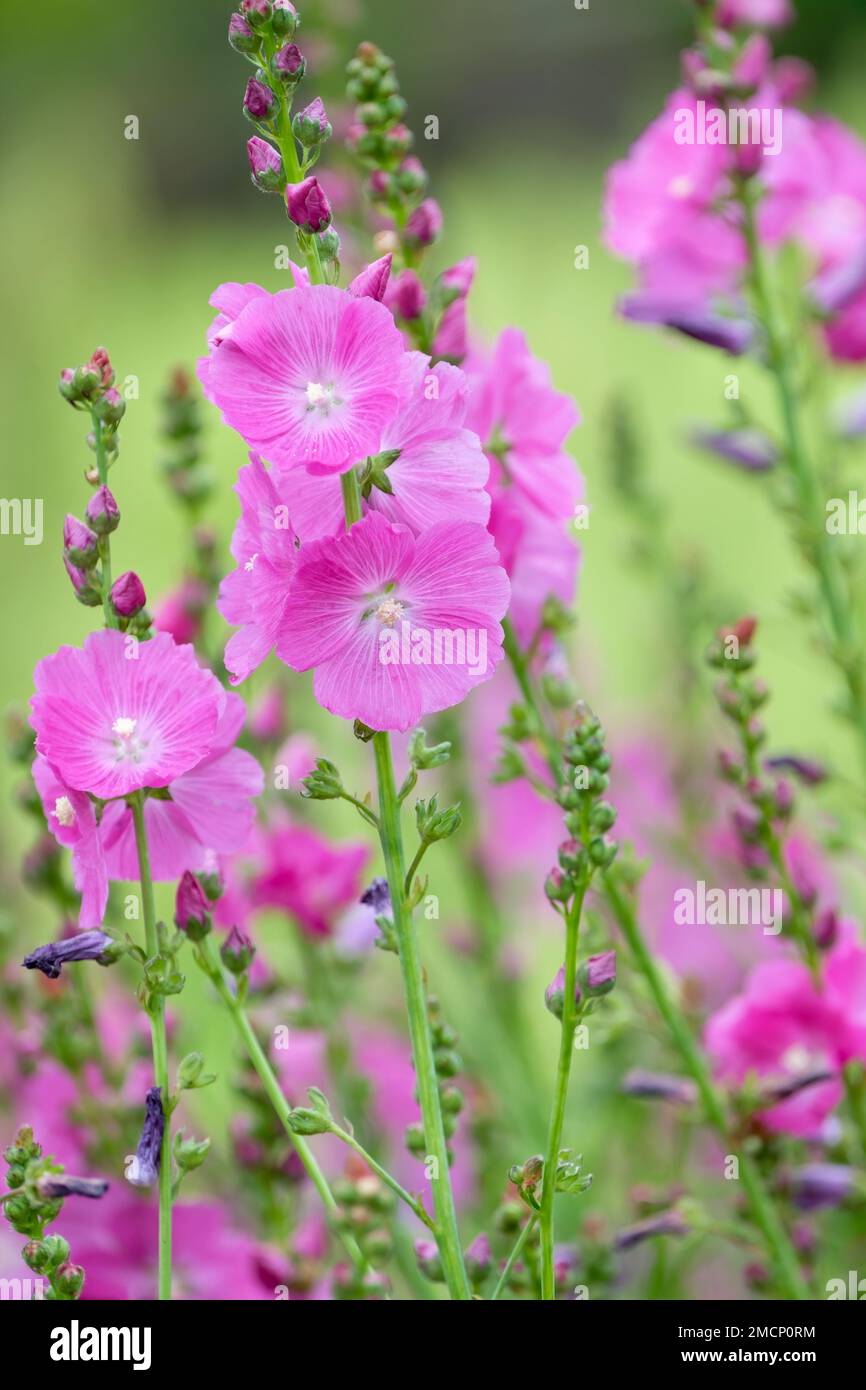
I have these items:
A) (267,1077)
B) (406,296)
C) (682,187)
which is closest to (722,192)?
(682,187)

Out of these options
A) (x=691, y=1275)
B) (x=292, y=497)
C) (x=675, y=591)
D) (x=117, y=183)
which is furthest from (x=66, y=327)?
(x=292, y=497)

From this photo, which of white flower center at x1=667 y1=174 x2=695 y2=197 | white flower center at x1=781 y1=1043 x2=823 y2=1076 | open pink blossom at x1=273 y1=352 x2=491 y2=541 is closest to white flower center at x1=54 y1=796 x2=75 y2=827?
open pink blossom at x1=273 y1=352 x2=491 y2=541

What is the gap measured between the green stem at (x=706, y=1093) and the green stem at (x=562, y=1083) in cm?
13

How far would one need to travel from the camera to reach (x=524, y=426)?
520mm

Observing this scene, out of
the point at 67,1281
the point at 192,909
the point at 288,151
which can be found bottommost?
the point at 67,1281

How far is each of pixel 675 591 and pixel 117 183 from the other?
2.47 meters

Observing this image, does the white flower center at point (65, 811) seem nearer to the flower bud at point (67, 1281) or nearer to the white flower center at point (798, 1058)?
the flower bud at point (67, 1281)

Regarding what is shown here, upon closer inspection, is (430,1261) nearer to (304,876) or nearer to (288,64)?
(304,876)

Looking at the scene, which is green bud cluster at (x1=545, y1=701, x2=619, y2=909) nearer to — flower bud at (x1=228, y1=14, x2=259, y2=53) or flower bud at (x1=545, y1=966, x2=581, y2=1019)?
flower bud at (x1=545, y1=966, x2=581, y2=1019)

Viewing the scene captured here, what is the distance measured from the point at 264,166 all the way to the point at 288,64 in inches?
1.1

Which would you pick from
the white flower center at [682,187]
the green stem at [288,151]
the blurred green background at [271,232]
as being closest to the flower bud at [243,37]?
the green stem at [288,151]

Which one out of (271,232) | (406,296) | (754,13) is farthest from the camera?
(271,232)

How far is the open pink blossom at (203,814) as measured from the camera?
0.44 m

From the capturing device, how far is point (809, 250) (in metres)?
0.83
